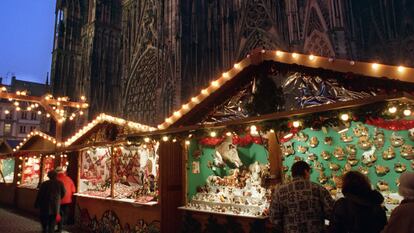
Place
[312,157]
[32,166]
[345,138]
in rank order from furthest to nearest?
[32,166]
[312,157]
[345,138]

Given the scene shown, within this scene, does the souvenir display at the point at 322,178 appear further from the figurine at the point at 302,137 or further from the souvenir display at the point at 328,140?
the figurine at the point at 302,137

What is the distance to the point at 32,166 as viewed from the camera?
11.9m

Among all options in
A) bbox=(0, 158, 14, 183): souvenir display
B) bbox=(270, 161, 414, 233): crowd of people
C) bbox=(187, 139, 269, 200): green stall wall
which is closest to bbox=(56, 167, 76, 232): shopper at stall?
bbox=(187, 139, 269, 200): green stall wall

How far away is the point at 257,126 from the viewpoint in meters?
4.21

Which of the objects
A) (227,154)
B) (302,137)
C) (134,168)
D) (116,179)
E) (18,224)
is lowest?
(18,224)

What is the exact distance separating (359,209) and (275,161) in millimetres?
2109

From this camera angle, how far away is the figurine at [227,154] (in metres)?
6.01

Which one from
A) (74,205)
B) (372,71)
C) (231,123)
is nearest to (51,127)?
(74,205)

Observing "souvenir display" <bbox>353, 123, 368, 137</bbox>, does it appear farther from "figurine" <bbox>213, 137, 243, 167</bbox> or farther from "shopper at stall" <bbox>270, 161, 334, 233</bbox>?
"shopper at stall" <bbox>270, 161, 334, 233</bbox>

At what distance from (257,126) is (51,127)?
24275 mm

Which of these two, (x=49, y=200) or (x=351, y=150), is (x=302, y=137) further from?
(x=49, y=200)

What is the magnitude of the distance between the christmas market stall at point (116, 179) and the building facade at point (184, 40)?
693 centimetres

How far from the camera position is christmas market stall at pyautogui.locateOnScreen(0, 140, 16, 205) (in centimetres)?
1211

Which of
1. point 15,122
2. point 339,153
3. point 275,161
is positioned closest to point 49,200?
point 275,161
